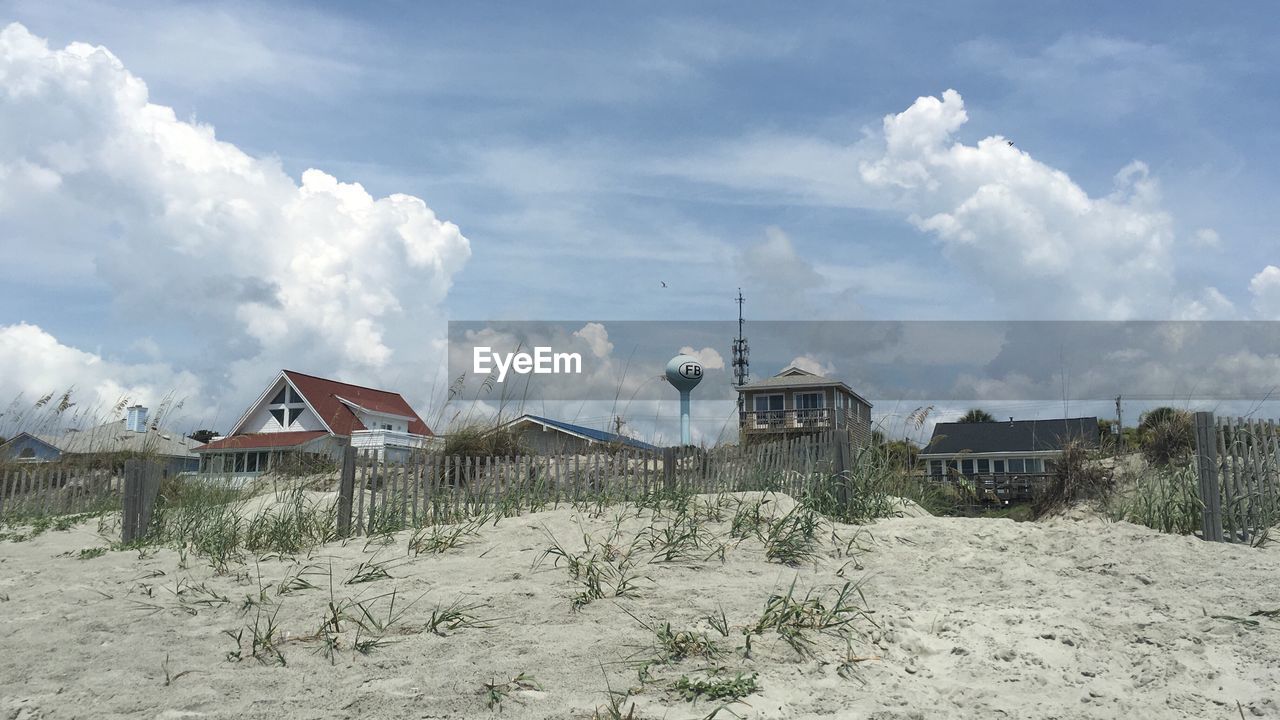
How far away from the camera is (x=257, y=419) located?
2970cm

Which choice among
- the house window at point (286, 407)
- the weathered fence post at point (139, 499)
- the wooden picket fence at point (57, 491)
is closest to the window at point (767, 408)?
the house window at point (286, 407)

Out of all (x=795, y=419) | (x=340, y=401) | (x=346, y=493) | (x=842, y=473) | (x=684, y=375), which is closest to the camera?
(x=842, y=473)

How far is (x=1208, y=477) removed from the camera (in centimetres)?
743

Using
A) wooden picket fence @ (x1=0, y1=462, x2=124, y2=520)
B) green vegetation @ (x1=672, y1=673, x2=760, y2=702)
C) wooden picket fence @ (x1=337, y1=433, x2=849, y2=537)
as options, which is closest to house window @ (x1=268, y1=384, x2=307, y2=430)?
wooden picket fence @ (x1=0, y1=462, x2=124, y2=520)

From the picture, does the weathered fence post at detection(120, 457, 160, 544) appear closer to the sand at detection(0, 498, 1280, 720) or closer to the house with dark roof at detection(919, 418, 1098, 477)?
the sand at detection(0, 498, 1280, 720)

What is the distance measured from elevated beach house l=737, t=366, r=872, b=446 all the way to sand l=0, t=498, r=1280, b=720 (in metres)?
26.6

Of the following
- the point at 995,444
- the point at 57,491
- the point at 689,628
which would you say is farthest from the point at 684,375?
the point at 995,444

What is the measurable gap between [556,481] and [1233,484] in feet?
20.2

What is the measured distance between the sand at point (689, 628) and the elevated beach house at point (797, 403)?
26.6 metres

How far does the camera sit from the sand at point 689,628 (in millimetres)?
3928

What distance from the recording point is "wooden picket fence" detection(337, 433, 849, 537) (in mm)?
8297

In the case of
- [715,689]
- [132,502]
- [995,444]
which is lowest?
[715,689]

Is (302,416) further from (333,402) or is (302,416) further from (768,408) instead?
(768,408)

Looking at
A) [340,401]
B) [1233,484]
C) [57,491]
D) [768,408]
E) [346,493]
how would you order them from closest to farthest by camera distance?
[1233,484]
[346,493]
[57,491]
[340,401]
[768,408]
